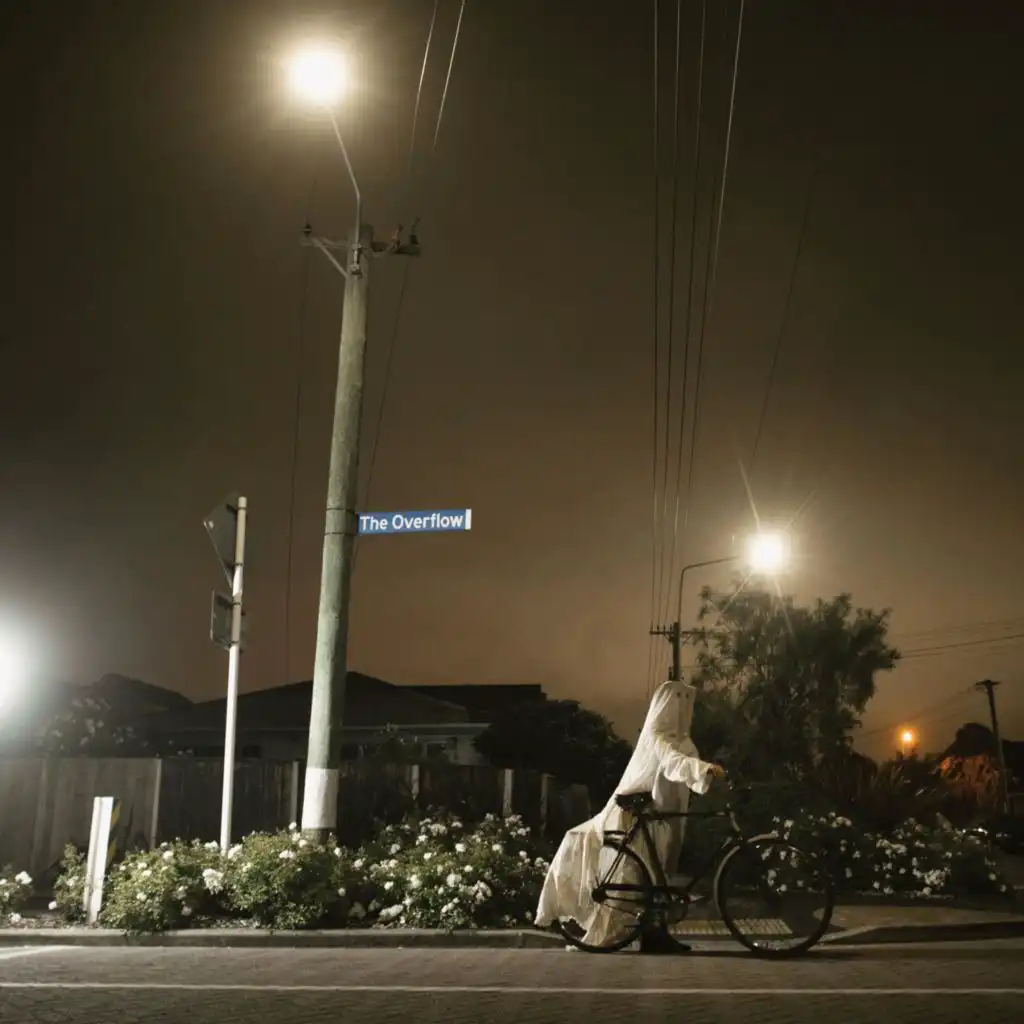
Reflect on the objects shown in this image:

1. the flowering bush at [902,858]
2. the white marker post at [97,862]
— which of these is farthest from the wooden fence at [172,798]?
the flowering bush at [902,858]

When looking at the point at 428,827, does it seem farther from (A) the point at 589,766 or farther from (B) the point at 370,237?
(A) the point at 589,766

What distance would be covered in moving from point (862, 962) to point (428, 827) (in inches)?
194

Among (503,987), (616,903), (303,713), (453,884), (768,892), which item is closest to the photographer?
(503,987)

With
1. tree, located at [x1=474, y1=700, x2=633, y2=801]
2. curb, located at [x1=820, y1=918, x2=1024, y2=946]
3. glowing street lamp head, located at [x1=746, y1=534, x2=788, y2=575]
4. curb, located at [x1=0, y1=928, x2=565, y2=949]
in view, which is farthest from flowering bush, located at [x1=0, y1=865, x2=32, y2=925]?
tree, located at [x1=474, y1=700, x2=633, y2=801]

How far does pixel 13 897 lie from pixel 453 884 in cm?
426

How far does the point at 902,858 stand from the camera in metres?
13.6

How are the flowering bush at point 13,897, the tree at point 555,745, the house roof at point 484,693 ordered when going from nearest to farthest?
the flowering bush at point 13,897, the tree at point 555,745, the house roof at point 484,693

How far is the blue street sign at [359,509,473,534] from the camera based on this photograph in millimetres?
11695

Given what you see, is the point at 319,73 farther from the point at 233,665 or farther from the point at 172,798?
the point at 172,798

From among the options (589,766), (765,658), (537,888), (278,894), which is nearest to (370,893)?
(278,894)

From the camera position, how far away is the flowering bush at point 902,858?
1330cm

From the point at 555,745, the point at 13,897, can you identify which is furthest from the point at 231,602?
the point at 555,745

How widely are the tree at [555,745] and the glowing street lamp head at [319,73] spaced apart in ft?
111

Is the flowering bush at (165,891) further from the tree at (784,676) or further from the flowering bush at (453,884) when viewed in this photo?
the tree at (784,676)
